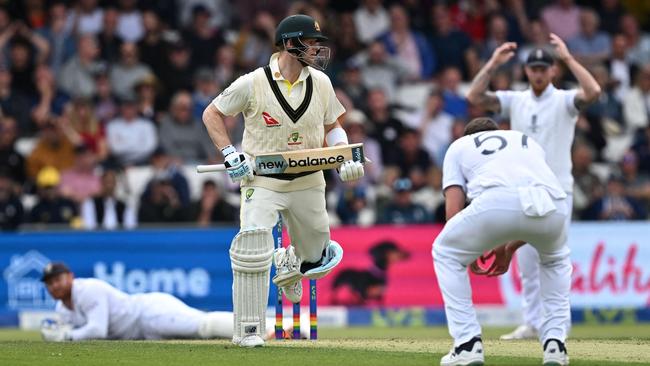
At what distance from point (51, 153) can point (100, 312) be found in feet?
16.1

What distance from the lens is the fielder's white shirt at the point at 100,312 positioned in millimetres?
11711

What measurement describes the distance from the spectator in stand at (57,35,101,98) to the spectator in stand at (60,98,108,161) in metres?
0.50

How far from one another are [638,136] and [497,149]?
10.5m

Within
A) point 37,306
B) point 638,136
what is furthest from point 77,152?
point 638,136

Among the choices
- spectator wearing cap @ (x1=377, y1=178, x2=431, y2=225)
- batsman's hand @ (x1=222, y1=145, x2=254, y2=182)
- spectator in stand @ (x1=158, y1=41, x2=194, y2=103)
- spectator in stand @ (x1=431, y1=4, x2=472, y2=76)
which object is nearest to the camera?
batsman's hand @ (x1=222, y1=145, x2=254, y2=182)

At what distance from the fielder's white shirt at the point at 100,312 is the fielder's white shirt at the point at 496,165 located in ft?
16.3

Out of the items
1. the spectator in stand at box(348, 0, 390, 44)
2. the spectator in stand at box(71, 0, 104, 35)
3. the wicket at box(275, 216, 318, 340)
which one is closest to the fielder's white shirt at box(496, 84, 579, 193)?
the wicket at box(275, 216, 318, 340)

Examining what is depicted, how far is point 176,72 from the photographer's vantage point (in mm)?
17516

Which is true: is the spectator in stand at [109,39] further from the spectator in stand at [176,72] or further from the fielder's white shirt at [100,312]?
the fielder's white shirt at [100,312]

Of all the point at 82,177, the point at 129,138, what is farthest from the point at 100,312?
the point at 129,138

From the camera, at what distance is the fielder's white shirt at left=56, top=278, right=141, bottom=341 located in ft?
38.4

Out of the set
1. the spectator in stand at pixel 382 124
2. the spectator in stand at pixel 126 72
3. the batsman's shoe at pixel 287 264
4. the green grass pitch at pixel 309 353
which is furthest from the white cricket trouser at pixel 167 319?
the spectator in stand at pixel 126 72

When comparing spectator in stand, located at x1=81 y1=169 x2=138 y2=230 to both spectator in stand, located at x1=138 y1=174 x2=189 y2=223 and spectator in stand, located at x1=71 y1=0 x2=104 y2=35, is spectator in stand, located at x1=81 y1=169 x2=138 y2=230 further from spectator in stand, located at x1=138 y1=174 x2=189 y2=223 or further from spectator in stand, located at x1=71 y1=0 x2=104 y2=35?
spectator in stand, located at x1=71 y1=0 x2=104 y2=35

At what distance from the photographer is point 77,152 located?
1608 centimetres
